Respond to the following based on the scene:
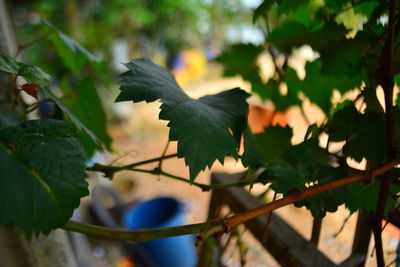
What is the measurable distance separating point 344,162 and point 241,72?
0.30m

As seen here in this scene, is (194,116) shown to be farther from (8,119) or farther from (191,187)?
(191,187)

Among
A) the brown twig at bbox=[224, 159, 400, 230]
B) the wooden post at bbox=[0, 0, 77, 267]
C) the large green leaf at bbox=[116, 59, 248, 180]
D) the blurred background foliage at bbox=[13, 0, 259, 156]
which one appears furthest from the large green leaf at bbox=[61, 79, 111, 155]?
the blurred background foliage at bbox=[13, 0, 259, 156]

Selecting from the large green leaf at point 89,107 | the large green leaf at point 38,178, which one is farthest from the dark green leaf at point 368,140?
the large green leaf at point 89,107

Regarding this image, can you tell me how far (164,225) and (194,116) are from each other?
1.31m

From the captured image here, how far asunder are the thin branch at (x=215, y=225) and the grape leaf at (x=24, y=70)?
0.45 feet

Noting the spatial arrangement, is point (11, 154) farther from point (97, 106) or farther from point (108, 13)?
point (108, 13)

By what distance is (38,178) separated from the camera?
0.25 metres

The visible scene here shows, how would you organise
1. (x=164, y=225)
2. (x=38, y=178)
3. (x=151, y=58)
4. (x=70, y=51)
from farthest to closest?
(x=151, y=58)
(x=164, y=225)
(x=70, y=51)
(x=38, y=178)

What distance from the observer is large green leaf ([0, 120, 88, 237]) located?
0.78 feet

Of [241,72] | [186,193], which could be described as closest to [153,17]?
[186,193]

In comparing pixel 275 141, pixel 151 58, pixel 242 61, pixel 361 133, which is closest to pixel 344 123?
pixel 361 133

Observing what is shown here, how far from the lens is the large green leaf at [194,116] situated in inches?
11.7

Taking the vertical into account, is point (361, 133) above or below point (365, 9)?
below

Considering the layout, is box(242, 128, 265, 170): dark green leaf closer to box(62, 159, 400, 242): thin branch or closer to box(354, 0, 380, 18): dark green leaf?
box(62, 159, 400, 242): thin branch
